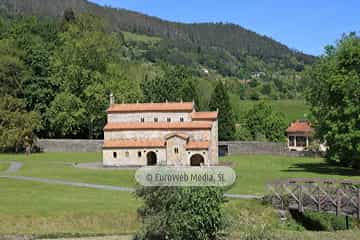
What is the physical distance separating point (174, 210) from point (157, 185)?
135 centimetres

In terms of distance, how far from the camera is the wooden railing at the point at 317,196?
2784 centimetres

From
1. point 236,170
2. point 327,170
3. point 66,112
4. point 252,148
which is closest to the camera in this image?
point 236,170

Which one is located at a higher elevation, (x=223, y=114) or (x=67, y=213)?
(x=223, y=114)

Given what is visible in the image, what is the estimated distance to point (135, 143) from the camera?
193 ft

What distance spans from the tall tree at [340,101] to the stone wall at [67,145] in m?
33.6

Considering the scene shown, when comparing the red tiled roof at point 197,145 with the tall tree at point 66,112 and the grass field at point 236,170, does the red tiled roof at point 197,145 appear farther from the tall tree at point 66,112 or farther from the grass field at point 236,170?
the tall tree at point 66,112

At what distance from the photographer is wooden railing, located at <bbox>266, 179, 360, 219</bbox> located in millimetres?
27844

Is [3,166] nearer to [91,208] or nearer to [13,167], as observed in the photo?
[13,167]

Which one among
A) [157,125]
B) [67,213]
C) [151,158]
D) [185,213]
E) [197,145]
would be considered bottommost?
[67,213]

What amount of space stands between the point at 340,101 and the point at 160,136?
20.4 meters

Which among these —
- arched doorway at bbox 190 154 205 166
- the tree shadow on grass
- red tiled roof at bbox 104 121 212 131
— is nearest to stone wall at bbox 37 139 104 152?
red tiled roof at bbox 104 121 212 131

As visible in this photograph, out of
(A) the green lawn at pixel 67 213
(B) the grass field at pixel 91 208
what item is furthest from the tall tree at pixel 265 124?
(A) the green lawn at pixel 67 213

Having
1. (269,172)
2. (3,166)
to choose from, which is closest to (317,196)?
(269,172)

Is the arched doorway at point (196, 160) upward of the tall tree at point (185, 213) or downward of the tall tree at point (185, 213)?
upward
